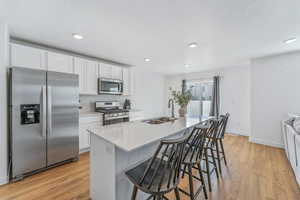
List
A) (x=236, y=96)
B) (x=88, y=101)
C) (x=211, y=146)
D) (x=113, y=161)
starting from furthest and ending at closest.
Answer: (x=236, y=96) < (x=88, y=101) < (x=211, y=146) < (x=113, y=161)

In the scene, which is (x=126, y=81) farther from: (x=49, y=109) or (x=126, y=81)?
(x=49, y=109)

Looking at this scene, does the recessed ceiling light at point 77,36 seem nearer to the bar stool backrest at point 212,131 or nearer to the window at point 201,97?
the bar stool backrest at point 212,131

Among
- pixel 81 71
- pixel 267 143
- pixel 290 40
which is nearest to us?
pixel 290 40

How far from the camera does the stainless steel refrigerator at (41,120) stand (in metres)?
2.09

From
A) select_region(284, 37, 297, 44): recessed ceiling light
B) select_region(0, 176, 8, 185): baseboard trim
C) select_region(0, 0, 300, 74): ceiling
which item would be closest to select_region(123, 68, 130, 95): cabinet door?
select_region(0, 0, 300, 74): ceiling

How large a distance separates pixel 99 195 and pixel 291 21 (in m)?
3.55

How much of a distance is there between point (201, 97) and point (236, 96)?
Result: 1344 millimetres

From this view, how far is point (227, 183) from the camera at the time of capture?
2.09m

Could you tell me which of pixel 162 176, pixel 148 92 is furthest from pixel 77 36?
pixel 148 92

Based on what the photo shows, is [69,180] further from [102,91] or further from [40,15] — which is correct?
[40,15]

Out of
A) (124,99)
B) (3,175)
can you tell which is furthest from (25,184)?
(124,99)

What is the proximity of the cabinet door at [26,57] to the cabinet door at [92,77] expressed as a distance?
92 cm

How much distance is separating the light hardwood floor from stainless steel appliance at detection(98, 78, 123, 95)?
5.80 feet

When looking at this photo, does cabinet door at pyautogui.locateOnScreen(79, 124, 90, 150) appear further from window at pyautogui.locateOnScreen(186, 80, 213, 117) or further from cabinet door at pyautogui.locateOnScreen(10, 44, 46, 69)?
window at pyautogui.locateOnScreen(186, 80, 213, 117)
